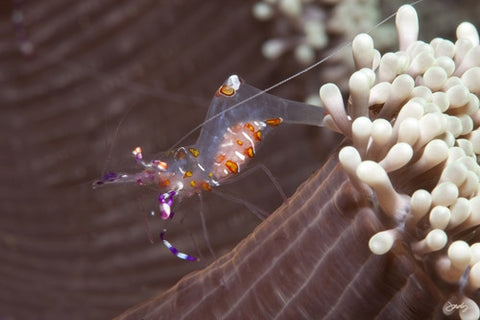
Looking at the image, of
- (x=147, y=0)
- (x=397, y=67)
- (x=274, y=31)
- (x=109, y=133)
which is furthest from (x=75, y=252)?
(x=397, y=67)

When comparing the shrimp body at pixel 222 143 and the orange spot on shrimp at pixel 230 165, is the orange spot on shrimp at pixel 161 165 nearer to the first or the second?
the shrimp body at pixel 222 143

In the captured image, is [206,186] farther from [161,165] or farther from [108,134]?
[108,134]
